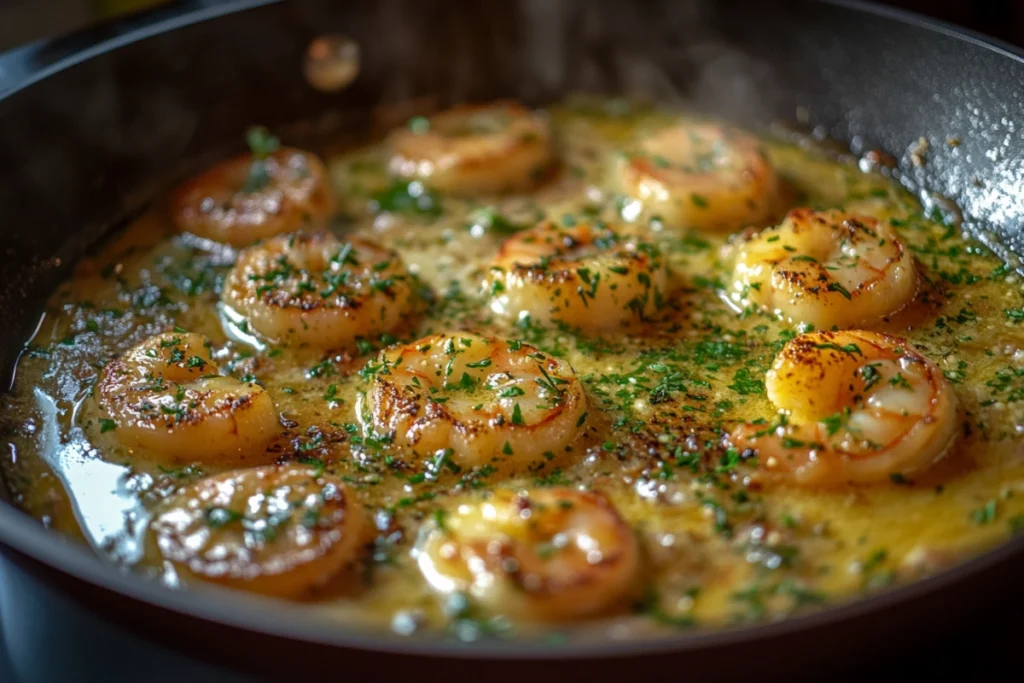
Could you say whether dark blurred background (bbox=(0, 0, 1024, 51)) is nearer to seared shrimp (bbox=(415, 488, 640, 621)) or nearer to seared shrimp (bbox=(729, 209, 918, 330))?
seared shrimp (bbox=(729, 209, 918, 330))

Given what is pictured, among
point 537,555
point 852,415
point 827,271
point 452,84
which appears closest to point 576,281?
point 827,271

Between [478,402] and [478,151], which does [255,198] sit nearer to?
[478,151]

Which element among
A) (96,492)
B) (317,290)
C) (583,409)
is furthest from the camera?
(317,290)

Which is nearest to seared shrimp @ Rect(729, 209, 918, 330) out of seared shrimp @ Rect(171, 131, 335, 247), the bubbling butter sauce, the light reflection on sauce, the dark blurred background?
the bubbling butter sauce

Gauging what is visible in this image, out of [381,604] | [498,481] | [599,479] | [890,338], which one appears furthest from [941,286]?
[381,604]

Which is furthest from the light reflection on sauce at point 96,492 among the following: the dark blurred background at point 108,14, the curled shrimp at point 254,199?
the dark blurred background at point 108,14
